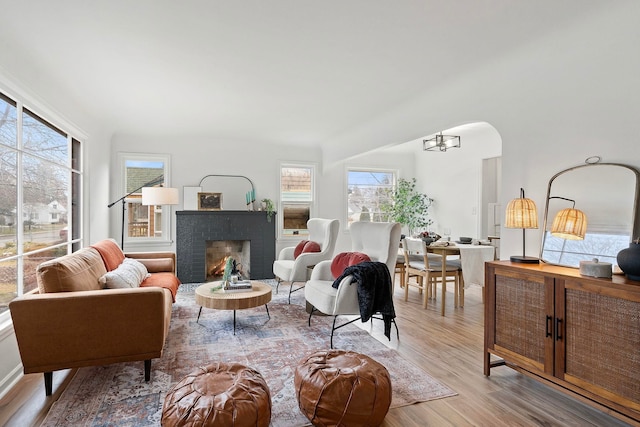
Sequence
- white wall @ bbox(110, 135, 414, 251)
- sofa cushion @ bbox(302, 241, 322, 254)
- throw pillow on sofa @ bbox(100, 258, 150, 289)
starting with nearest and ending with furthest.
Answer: throw pillow on sofa @ bbox(100, 258, 150, 289), sofa cushion @ bbox(302, 241, 322, 254), white wall @ bbox(110, 135, 414, 251)

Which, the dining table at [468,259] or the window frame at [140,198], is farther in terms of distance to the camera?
the window frame at [140,198]

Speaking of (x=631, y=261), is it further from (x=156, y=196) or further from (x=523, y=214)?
(x=156, y=196)

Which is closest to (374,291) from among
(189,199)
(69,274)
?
(69,274)

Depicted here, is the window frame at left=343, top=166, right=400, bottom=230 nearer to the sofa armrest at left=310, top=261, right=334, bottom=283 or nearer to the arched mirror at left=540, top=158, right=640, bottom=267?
the sofa armrest at left=310, top=261, right=334, bottom=283

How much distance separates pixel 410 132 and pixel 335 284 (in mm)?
2061

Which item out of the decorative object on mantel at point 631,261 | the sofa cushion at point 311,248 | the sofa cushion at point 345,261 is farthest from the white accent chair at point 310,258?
the decorative object on mantel at point 631,261

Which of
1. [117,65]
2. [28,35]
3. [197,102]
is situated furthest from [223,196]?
[28,35]

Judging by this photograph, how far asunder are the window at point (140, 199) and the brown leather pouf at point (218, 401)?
4541 millimetres

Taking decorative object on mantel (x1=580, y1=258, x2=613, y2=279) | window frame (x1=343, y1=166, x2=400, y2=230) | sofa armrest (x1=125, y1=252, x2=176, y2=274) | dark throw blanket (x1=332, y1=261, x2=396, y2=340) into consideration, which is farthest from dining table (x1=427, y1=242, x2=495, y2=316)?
sofa armrest (x1=125, y1=252, x2=176, y2=274)

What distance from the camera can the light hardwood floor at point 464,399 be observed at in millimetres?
2078

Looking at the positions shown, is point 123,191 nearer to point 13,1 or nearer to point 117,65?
point 117,65

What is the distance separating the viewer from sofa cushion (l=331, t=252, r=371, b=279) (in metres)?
3.59

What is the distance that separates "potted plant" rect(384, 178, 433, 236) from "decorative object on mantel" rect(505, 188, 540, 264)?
4203 millimetres

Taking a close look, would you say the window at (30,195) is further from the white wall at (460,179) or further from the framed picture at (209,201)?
the white wall at (460,179)
